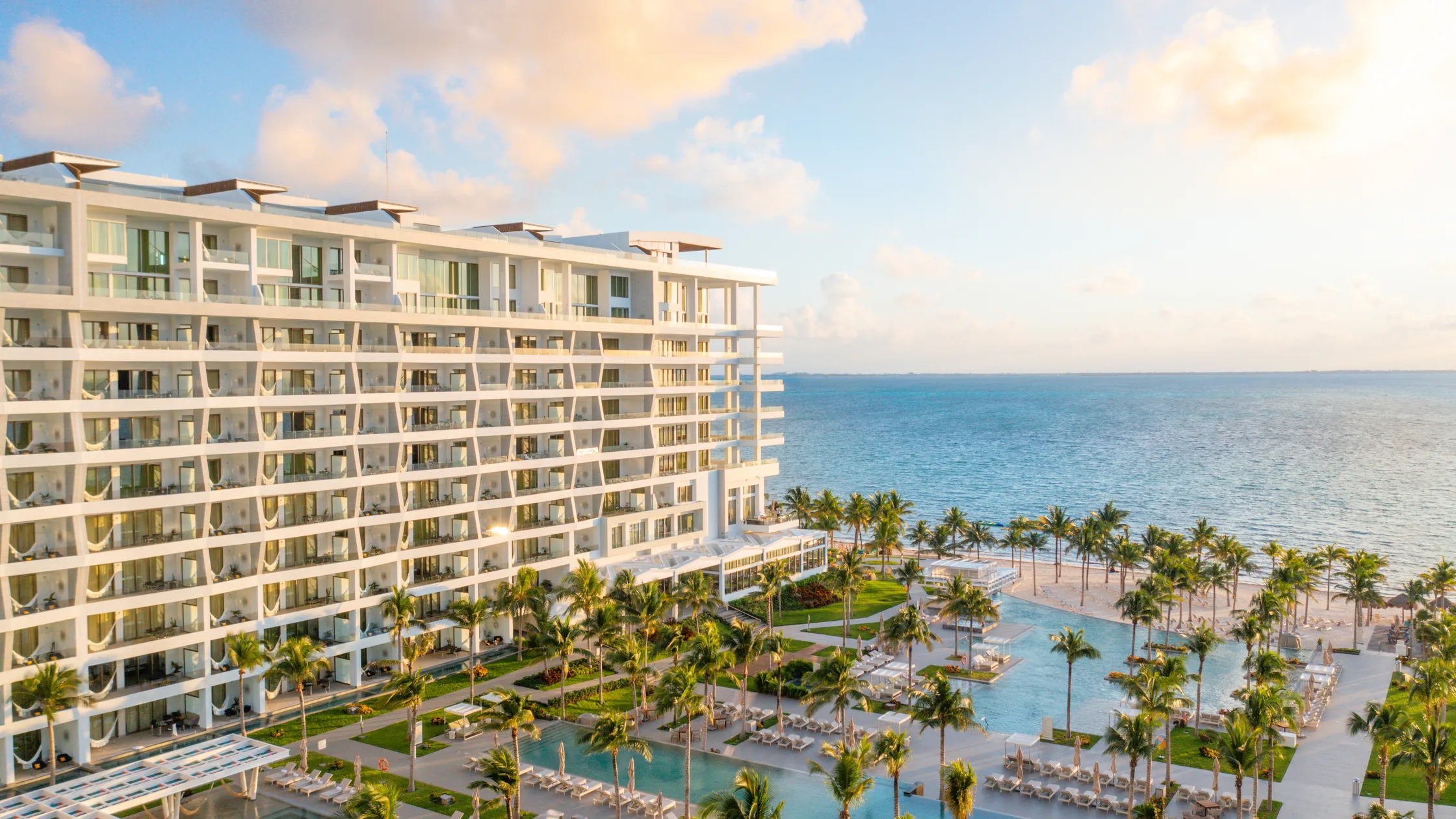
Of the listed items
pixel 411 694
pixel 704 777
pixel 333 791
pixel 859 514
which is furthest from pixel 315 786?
pixel 859 514

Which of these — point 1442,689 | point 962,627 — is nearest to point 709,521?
point 962,627

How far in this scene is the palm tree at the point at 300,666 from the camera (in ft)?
163

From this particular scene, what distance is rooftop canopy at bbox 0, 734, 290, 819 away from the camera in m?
39.2

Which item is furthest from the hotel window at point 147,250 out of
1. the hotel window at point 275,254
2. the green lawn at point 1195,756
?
the green lawn at point 1195,756

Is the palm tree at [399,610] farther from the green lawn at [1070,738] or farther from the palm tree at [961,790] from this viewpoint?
the green lawn at [1070,738]

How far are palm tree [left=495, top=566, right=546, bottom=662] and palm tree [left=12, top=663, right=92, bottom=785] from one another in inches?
893

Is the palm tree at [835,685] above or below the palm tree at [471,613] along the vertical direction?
below

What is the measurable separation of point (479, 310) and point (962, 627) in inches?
1700

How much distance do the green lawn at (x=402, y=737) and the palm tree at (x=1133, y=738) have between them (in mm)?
33055

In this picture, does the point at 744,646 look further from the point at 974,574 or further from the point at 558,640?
the point at 974,574

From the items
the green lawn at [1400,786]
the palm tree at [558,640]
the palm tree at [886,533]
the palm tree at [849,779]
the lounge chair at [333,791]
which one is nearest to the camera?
the palm tree at [849,779]

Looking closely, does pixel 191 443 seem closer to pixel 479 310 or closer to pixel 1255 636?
pixel 479 310

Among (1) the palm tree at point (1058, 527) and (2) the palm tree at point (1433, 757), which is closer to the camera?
(2) the palm tree at point (1433, 757)

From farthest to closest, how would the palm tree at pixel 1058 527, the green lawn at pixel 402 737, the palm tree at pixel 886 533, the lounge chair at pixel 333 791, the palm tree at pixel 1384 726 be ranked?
the palm tree at pixel 1058 527, the palm tree at pixel 886 533, the green lawn at pixel 402 737, the lounge chair at pixel 333 791, the palm tree at pixel 1384 726
